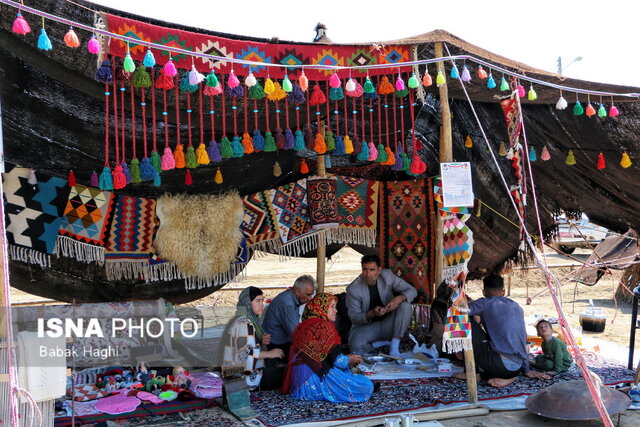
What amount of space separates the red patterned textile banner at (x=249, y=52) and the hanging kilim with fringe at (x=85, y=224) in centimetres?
180

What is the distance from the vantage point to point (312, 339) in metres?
5.21

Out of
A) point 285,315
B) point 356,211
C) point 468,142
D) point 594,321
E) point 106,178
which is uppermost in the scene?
point 468,142

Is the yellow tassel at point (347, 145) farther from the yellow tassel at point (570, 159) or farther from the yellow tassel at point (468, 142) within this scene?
the yellow tassel at point (570, 159)

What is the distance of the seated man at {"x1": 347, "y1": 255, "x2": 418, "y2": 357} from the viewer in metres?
6.81

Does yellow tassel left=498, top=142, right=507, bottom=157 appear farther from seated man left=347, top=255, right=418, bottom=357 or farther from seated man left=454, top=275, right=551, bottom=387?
seated man left=347, top=255, right=418, bottom=357

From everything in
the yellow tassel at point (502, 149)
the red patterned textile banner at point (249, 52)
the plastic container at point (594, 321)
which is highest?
the red patterned textile banner at point (249, 52)

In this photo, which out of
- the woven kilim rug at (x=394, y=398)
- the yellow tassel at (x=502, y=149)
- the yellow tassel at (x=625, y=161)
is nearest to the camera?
the woven kilim rug at (x=394, y=398)

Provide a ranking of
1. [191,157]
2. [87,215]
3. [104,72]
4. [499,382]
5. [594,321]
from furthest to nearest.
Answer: [594,321], [87,215], [499,382], [191,157], [104,72]

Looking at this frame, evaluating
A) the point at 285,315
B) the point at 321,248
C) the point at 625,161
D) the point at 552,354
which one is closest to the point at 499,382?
the point at 552,354

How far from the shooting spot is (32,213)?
17.9 ft

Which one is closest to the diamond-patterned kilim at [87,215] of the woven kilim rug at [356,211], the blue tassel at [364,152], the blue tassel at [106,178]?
the blue tassel at [106,178]

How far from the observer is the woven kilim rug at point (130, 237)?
5.98m

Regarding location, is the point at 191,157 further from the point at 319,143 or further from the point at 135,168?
the point at 319,143

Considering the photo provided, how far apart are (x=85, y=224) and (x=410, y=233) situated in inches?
132
